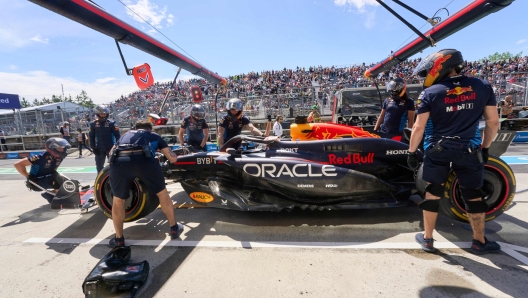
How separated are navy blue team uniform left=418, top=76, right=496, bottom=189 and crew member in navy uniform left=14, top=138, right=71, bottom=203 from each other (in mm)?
5401

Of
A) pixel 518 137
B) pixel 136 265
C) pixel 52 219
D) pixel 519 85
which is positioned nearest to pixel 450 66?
pixel 136 265

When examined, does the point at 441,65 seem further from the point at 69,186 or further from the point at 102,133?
the point at 102,133

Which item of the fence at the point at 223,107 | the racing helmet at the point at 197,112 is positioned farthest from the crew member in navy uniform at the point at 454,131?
the fence at the point at 223,107

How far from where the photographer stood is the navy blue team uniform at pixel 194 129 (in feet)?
17.5

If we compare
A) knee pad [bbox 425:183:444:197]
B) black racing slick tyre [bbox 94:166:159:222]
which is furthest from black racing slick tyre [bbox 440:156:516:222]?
black racing slick tyre [bbox 94:166:159:222]

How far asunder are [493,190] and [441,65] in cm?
156

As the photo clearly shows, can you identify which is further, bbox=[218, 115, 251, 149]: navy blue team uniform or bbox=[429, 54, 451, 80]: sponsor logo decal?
bbox=[218, 115, 251, 149]: navy blue team uniform

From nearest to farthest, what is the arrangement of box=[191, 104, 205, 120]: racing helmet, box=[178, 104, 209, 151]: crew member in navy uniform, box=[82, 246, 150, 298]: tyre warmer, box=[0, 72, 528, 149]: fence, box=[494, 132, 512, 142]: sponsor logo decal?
box=[82, 246, 150, 298]: tyre warmer, box=[494, 132, 512, 142]: sponsor logo decal, box=[191, 104, 205, 120]: racing helmet, box=[178, 104, 209, 151]: crew member in navy uniform, box=[0, 72, 528, 149]: fence

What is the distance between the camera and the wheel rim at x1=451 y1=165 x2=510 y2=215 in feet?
8.93

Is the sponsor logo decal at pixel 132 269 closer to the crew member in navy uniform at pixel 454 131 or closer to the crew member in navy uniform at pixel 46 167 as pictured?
the crew member in navy uniform at pixel 454 131

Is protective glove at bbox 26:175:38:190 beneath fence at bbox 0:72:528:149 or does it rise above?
beneath

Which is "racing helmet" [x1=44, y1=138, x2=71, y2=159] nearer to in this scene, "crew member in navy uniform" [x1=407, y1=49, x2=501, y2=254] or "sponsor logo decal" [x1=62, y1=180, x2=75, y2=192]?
"sponsor logo decal" [x1=62, y1=180, x2=75, y2=192]

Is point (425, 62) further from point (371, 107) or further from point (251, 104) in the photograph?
A: point (251, 104)

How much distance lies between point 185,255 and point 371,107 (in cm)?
1070
